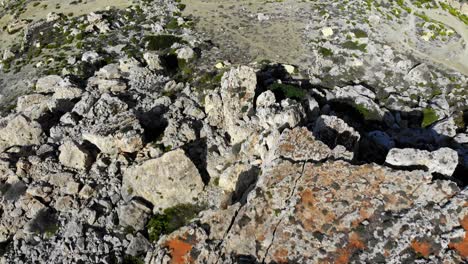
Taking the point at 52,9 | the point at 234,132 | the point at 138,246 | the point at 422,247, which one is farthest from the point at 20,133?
the point at 422,247

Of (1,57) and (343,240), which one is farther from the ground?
(343,240)

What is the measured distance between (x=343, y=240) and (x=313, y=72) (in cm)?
3982

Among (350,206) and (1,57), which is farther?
(1,57)

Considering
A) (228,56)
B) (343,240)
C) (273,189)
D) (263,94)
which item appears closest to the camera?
(343,240)

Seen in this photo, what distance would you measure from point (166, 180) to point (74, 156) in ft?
37.1

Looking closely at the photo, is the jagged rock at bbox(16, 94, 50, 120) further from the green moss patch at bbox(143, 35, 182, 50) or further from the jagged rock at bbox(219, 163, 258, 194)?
the jagged rock at bbox(219, 163, 258, 194)

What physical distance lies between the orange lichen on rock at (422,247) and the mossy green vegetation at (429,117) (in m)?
32.3

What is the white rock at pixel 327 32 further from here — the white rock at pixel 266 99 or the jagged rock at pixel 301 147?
the jagged rock at pixel 301 147

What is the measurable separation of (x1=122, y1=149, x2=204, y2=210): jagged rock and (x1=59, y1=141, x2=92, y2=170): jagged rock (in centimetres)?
544

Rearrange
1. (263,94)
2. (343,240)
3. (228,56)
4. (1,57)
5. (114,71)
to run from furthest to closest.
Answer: (1,57) < (228,56) < (114,71) < (263,94) < (343,240)

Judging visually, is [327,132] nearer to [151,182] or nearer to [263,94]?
[263,94]

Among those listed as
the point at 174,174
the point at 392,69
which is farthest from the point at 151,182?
the point at 392,69

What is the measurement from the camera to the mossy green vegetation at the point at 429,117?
60.0 metres

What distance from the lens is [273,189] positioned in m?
36.3
